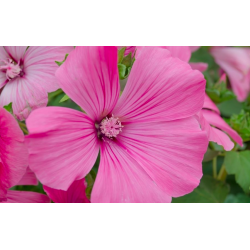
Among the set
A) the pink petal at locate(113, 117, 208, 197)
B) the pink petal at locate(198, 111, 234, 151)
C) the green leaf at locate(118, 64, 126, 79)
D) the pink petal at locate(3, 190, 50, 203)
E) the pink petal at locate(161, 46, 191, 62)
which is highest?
the pink petal at locate(161, 46, 191, 62)

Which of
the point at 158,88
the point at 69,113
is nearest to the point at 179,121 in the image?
the point at 158,88

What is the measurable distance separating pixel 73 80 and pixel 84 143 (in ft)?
0.32

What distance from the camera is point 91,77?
556mm

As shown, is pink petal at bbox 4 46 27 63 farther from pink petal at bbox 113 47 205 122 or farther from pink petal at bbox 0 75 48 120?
pink petal at bbox 113 47 205 122

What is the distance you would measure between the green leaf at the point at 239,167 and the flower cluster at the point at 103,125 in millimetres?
172

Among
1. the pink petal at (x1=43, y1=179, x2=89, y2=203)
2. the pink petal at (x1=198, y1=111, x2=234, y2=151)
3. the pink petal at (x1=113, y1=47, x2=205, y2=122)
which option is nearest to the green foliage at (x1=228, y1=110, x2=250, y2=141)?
the pink petal at (x1=198, y1=111, x2=234, y2=151)

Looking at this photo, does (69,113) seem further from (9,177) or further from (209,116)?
(209,116)

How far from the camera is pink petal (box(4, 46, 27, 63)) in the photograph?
68cm

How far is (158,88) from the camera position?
608 millimetres

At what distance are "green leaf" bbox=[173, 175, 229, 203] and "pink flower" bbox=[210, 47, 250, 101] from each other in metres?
0.40

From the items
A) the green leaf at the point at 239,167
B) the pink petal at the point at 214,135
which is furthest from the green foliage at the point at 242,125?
the pink petal at the point at 214,135

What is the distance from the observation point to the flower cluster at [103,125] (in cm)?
53

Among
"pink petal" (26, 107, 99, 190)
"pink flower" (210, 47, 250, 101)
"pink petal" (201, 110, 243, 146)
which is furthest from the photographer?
"pink flower" (210, 47, 250, 101)

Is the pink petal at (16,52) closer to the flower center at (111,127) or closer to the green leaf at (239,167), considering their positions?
the flower center at (111,127)
